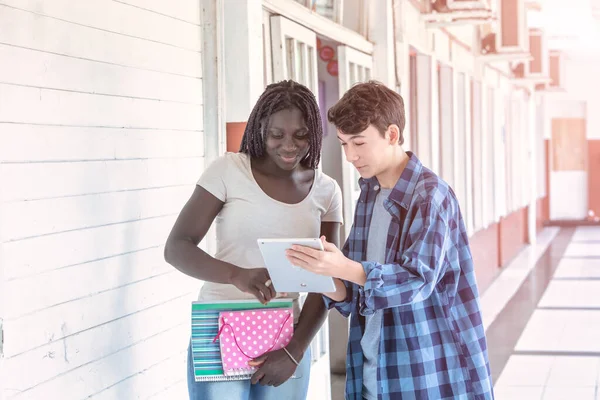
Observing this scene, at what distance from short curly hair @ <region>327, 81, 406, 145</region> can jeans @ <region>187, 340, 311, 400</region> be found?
0.69 m

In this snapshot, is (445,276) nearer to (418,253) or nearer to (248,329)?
(418,253)

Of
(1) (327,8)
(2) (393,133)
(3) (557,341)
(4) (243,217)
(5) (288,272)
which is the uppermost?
(1) (327,8)

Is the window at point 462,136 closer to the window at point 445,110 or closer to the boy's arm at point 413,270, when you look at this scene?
the window at point 445,110

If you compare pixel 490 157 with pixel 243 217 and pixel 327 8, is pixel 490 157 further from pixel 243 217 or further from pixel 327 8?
pixel 243 217

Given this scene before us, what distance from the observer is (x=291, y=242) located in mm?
2037

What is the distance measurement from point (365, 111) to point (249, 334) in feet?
2.21

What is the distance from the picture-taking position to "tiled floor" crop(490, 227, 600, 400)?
5.74 m

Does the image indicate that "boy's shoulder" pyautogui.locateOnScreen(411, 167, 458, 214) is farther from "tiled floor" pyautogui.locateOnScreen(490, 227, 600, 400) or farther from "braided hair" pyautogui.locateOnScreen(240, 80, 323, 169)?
"tiled floor" pyautogui.locateOnScreen(490, 227, 600, 400)

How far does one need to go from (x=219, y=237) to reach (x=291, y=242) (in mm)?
493

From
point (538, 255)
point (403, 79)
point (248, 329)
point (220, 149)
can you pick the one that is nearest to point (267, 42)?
point (220, 149)

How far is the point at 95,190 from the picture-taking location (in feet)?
8.45

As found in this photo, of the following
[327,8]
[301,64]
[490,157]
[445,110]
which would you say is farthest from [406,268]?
[490,157]

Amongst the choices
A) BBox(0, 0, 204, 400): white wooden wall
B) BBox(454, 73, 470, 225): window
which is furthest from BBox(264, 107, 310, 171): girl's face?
BBox(454, 73, 470, 225): window

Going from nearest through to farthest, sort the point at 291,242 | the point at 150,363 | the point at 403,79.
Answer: the point at 291,242 → the point at 150,363 → the point at 403,79
